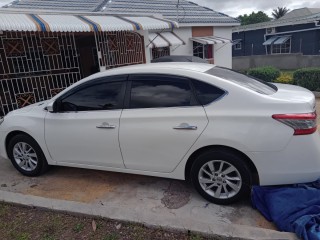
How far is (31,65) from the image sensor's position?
30.3ft

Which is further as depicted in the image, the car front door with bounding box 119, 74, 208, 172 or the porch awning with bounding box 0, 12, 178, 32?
the porch awning with bounding box 0, 12, 178, 32

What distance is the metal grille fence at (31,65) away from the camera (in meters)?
8.06

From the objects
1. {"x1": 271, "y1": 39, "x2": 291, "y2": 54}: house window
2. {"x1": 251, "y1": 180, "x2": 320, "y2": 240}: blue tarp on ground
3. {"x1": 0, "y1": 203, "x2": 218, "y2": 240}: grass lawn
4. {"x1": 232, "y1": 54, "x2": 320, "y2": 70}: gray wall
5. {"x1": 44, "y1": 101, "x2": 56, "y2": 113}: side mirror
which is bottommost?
{"x1": 232, "y1": 54, "x2": 320, "y2": 70}: gray wall

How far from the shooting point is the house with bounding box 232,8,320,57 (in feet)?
75.9

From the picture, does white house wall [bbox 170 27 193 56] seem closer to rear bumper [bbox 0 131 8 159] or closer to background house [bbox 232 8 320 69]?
rear bumper [bbox 0 131 8 159]

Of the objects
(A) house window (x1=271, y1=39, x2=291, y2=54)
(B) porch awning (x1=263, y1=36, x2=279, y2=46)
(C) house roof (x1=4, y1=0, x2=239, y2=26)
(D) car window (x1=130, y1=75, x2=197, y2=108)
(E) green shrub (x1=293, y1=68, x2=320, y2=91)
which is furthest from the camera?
(B) porch awning (x1=263, y1=36, x2=279, y2=46)

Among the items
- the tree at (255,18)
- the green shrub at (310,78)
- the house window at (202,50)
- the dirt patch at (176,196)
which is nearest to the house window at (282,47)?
the house window at (202,50)

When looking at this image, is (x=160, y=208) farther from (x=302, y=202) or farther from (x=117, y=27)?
(x=117, y=27)

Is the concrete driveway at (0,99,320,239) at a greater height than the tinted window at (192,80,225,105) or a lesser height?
lesser

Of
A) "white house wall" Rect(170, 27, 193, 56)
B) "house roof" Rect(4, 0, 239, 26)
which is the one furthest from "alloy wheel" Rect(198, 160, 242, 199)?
"white house wall" Rect(170, 27, 193, 56)

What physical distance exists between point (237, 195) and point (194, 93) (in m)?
1.23

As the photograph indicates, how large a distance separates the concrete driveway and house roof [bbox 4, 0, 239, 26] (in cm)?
773

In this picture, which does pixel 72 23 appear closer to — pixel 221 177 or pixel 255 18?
pixel 221 177

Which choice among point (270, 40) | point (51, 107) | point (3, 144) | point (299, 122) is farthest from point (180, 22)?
point (270, 40)
